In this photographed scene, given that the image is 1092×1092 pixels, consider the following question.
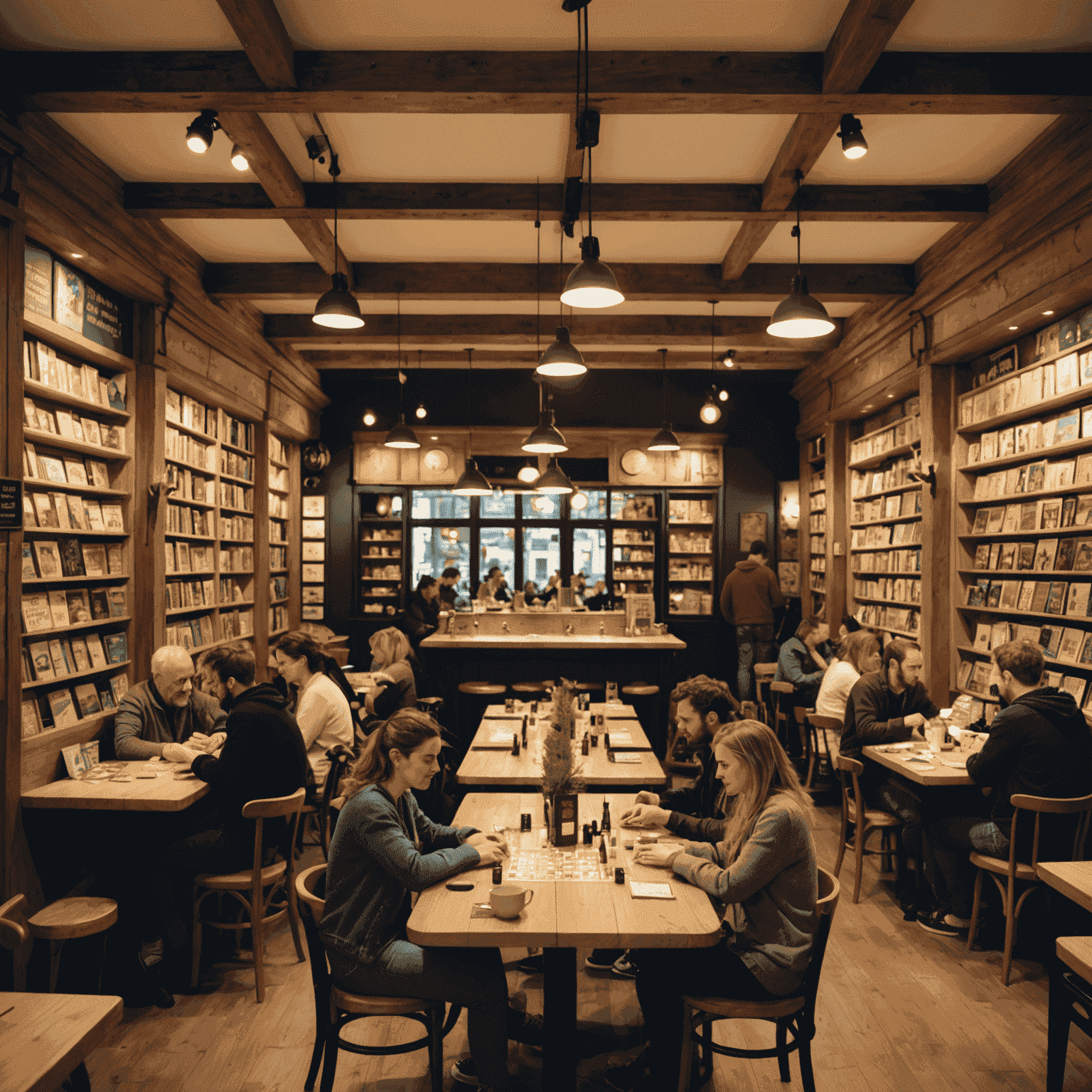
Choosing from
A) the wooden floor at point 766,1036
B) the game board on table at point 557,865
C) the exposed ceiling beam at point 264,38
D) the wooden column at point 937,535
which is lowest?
the wooden floor at point 766,1036

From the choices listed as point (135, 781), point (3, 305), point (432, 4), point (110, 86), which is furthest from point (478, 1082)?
point (110, 86)

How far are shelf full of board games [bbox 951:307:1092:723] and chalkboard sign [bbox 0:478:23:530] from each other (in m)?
5.74

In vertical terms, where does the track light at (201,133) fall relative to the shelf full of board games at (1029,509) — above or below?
above

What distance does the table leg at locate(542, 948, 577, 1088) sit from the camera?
2555 mm

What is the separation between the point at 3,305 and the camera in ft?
12.4

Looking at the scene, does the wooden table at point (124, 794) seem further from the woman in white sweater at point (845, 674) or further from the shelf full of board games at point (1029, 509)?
the shelf full of board games at point (1029, 509)

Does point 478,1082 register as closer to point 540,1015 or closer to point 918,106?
point 540,1015

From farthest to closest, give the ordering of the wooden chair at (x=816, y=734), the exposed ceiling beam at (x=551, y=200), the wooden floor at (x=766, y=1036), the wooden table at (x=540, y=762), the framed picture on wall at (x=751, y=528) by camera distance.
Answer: the framed picture on wall at (x=751, y=528) < the wooden chair at (x=816, y=734) < the exposed ceiling beam at (x=551, y=200) < the wooden table at (x=540, y=762) < the wooden floor at (x=766, y=1036)

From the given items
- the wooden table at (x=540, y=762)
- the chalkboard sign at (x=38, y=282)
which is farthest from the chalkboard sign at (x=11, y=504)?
the wooden table at (x=540, y=762)

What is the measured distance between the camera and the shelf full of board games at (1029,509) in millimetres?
4836

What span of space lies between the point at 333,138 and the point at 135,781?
3.63m

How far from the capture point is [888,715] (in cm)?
502

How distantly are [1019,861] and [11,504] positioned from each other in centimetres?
508

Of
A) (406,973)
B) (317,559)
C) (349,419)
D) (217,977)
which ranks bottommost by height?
(217,977)
